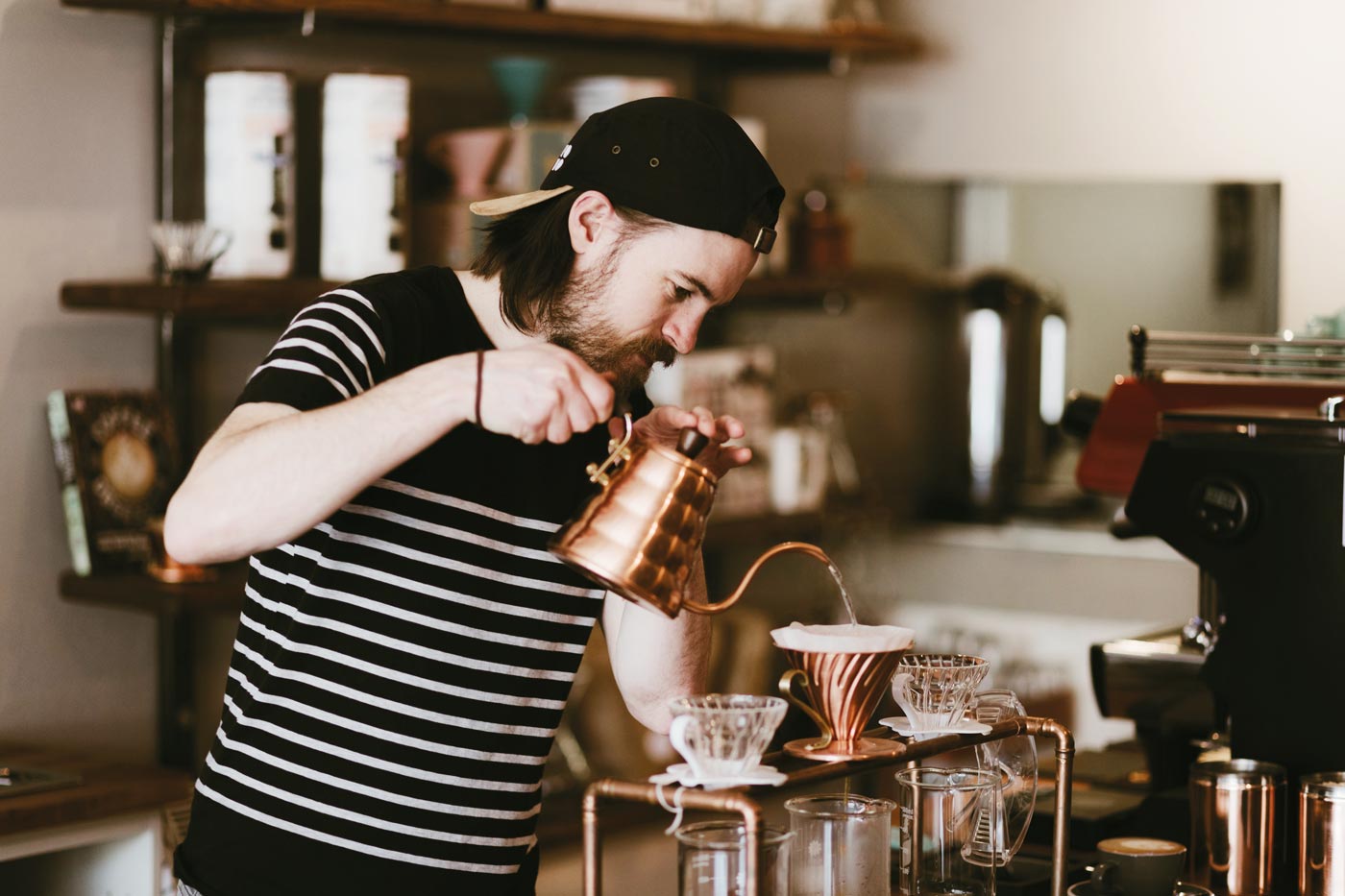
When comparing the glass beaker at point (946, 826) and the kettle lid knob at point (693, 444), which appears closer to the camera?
the kettle lid knob at point (693, 444)

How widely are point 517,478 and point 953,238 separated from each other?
248 cm

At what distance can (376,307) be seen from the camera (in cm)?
146

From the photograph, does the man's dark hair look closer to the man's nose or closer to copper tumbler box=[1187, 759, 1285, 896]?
the man's nose

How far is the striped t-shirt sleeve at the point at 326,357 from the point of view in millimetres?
1324

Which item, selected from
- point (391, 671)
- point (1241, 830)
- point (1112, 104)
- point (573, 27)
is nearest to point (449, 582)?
point (391, 671)

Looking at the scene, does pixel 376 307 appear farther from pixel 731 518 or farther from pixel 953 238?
pixel 953 238

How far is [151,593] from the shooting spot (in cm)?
230

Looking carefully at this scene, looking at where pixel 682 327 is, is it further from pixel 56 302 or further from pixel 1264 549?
pixel 56 302

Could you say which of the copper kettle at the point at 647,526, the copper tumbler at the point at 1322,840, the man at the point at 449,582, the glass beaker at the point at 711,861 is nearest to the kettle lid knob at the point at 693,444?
the copper kettle at the point at 647,526

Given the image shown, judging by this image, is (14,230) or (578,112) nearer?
(14,230)

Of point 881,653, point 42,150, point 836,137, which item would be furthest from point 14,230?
point 836,137

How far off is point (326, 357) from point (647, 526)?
1.19 ft

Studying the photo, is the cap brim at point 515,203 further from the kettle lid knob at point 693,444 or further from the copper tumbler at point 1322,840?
the copper tumbler at point 1322,840

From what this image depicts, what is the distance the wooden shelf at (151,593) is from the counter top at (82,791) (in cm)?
24
